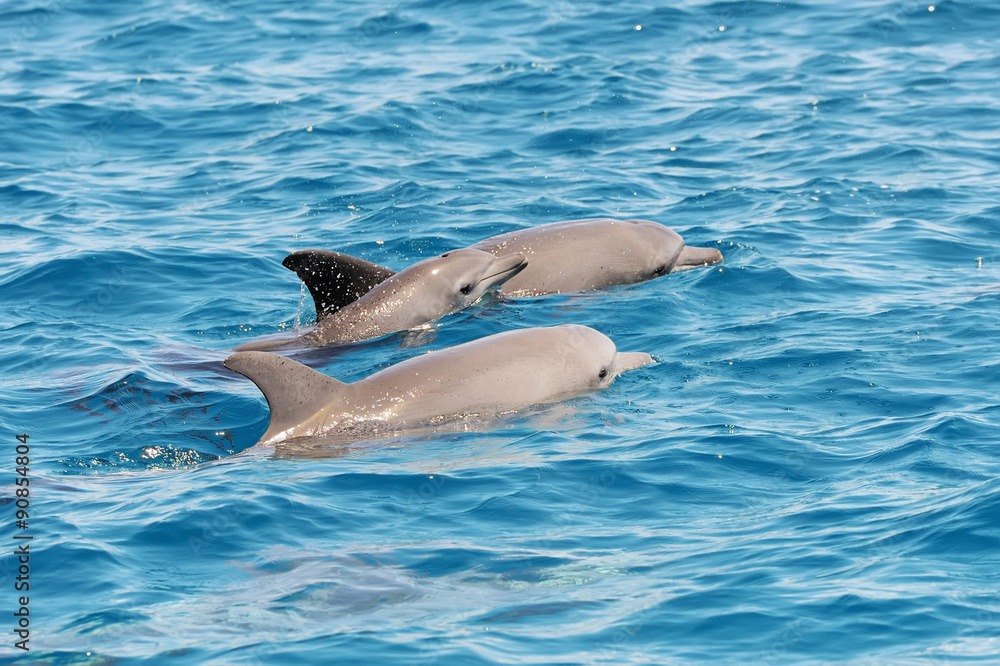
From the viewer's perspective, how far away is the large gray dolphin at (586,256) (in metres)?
14.6

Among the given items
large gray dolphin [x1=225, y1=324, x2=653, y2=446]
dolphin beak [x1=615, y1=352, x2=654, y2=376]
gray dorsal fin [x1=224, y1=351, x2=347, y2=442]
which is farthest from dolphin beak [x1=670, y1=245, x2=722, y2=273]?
gray dorsal fin [x1=224, y1=351, x2=347, y2=442]

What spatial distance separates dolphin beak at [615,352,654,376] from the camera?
39.7 ft

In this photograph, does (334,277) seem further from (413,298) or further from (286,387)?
(286,387)

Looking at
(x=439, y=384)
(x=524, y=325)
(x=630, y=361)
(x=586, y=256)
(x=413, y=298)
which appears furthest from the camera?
(x=586, y=256)

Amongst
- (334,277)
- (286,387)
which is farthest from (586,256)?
(286,387)

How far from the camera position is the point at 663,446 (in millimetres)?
10156

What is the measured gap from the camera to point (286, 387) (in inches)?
400

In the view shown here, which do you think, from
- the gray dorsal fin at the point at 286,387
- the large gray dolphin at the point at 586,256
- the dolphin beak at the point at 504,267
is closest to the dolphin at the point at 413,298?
the dolphin beak at the point at 504,267

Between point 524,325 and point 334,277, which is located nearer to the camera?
point 524,325

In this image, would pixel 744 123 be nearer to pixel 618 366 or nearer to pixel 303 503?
pixel 618 366

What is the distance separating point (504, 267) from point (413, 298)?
3.68ft

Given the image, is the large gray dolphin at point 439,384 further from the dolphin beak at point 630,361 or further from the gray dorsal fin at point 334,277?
the gray dorsal fin at point 334,277

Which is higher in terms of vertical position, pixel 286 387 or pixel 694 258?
pixel 286 387

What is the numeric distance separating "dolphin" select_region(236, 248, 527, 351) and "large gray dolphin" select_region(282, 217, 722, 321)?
27 cm
